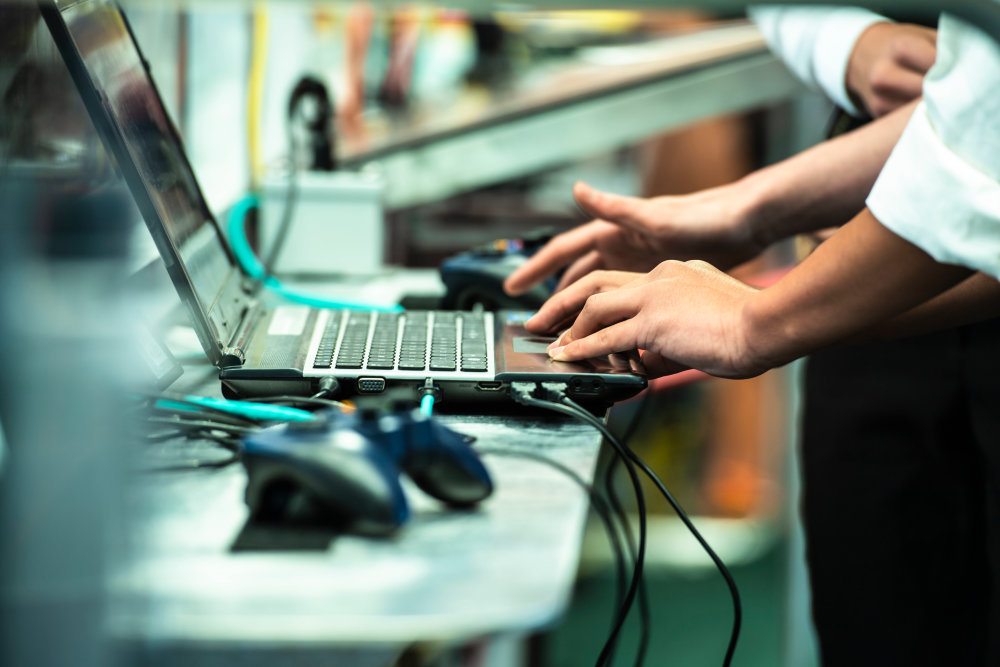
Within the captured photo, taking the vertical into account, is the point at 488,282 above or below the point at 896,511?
above

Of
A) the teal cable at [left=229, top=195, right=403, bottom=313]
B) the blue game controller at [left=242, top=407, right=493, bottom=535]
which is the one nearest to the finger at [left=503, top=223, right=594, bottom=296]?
the teal cable at [left=229, top=195, right=403, bottom=313]

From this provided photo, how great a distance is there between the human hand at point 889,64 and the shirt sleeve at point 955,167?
1.46ft

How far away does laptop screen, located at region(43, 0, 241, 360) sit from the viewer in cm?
63

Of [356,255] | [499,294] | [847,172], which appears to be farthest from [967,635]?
[356,255]

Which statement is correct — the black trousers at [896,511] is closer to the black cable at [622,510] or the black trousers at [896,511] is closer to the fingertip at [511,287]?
the black cable at [622,510]

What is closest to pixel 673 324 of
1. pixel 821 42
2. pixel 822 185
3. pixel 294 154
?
pixel 822 185

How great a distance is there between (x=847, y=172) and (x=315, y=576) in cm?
75

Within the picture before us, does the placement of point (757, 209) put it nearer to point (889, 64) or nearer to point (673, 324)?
point (889, 64)

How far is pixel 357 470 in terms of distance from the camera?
43 cm

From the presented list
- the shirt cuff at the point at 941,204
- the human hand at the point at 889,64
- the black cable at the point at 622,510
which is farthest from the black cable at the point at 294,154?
the shirt cuff at the point at 941,204

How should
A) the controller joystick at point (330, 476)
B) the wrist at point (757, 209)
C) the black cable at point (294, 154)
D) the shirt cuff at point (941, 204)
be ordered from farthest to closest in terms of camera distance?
the black cable at point (294, 154)
the wrist at point (757, 209)
the shirt cuff at point (941, 204)
the controller joystick at point (330, 476)

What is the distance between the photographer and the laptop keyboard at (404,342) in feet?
2.16

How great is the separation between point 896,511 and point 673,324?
2.03 ft

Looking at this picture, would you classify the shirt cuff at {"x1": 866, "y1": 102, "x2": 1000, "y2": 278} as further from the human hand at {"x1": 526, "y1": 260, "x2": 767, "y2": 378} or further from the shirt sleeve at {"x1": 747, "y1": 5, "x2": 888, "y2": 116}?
the shirt sleeve at {"x1": 747, "y1": 5, "x2": 888, "y2": 116}
